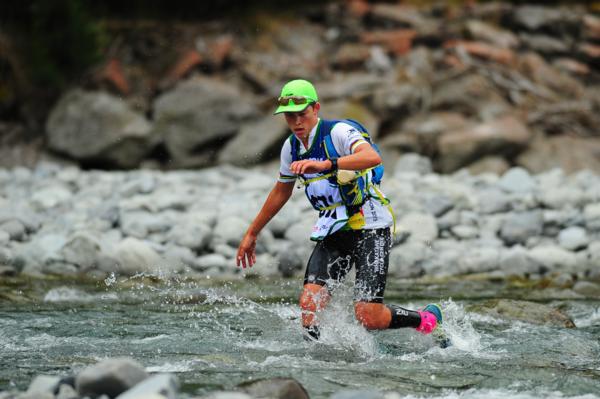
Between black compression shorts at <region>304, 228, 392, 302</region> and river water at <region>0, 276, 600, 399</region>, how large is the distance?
0.15 meters

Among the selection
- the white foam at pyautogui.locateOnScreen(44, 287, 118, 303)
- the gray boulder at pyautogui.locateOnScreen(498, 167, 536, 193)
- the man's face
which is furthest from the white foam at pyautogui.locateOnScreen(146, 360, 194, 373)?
the gray boulder at pyautogui.locateOnScreen(498, 167, 536, 193)

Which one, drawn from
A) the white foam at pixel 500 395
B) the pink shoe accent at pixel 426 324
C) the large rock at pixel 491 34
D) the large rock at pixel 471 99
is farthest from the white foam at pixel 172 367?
the large rock at pixel 491 34

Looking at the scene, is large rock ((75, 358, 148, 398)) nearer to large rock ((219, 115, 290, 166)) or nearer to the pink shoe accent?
the pink shoe accent

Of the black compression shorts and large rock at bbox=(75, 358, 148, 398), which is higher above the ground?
the black compression shorts

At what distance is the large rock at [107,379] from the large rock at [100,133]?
541 inches

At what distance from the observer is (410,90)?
60.5 feet

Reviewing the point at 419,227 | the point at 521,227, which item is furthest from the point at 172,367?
the point at 521,227

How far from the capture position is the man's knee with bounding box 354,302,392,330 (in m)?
6.32

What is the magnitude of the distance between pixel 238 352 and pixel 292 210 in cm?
617

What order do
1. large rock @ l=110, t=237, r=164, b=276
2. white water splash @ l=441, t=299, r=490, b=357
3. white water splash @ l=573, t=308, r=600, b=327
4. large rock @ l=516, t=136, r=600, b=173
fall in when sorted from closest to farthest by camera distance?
white water splash @ l=441, t=299, r=490, b=357 → white water splash @ l=573, t=308, r=600, b=327 → large rock @ l=110, t=237, r=164, b=276 → large rock @ l=516, t=136, r=600, b=173

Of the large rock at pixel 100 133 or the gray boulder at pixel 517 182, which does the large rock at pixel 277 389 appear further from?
the large rock at pixel 100 133

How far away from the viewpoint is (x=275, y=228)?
11.8 meters

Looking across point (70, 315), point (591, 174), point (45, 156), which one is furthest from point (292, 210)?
point (45, 156)

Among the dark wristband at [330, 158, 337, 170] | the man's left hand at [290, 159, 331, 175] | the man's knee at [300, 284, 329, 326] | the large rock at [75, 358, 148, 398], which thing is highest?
the dark wristband at [330, 158, 337, 170]
